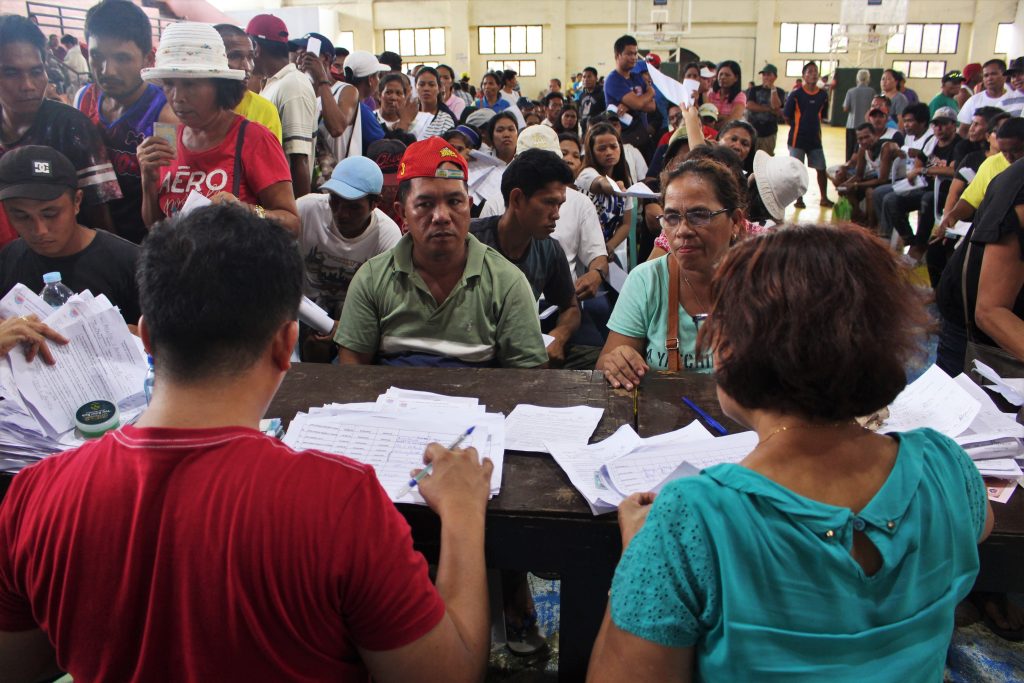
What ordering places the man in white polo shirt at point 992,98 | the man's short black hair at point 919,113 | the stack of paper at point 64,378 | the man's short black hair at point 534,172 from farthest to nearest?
the man's short black hair at point 919,113 → the man in white polo shirt at point 992,98 → the man's short black hair at point 534,172 → the stack of paper at point 64,378

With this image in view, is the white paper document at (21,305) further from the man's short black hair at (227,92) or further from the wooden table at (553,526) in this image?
the man's short black hair at (227,92)

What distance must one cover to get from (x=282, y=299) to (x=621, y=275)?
3.13 m

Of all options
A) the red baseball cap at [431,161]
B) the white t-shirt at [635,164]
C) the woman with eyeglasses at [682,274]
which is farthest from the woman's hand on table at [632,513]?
the white t-shirt at [635,164]

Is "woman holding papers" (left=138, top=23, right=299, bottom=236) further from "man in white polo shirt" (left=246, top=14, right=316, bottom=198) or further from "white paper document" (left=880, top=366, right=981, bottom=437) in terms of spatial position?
"white paper document" (left=880, top=366, right=981, bottom=437)

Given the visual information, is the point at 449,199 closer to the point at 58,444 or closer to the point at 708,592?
the point at 58,444

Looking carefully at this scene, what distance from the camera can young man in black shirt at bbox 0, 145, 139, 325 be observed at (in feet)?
7.06

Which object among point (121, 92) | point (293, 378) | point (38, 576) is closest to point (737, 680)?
point (38, 576)

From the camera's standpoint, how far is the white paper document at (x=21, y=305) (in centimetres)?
171

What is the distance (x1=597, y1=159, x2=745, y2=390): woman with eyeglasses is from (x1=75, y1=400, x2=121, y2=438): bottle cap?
1.25m

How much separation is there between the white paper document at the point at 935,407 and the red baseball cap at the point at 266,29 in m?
3.59

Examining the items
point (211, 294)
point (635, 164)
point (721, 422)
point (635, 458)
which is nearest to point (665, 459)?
point (635, 458)

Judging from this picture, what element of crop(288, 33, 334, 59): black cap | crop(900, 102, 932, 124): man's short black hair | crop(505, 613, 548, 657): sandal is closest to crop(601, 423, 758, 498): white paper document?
crop(505, 613, 548, 657): sandal

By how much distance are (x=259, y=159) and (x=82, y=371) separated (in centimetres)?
122

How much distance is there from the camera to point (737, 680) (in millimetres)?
896
